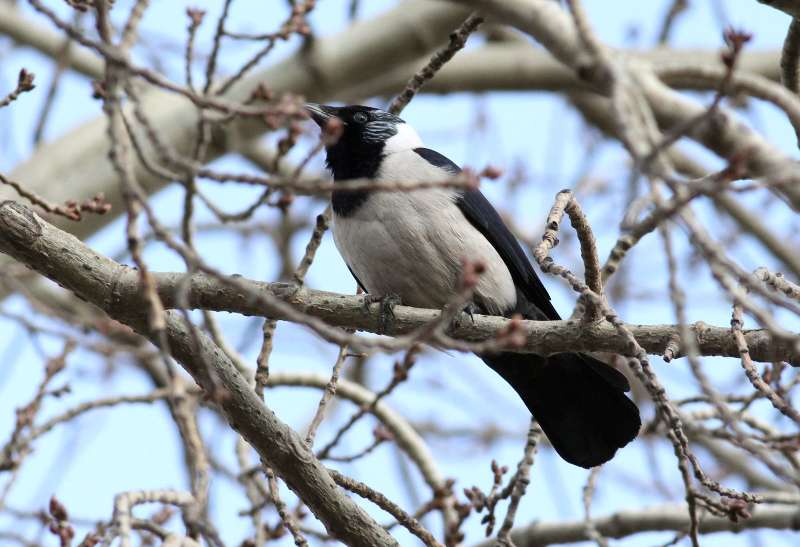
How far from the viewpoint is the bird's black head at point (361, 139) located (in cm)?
590

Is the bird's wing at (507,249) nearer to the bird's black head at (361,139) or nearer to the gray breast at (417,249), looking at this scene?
the gray breast at (417,249)

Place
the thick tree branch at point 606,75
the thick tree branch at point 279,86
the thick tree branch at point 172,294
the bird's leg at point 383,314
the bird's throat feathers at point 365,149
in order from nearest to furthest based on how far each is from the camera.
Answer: the thick tree branch at point 606,75
the thick tree branch at point 172,294
the bird's leg at point 383,314
the bird's throat feathers at point 365,149
the thick tree branch at point 279,86

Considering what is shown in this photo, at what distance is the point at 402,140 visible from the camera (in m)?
6.23

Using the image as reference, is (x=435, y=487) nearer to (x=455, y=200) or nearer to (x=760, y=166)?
(x=455, y=200)

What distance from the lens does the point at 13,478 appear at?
4758mm

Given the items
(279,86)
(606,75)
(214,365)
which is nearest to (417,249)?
(214,365)

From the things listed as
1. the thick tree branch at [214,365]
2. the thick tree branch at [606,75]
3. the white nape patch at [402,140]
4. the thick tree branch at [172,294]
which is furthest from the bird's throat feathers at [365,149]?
the thick tree branch at [606,75]

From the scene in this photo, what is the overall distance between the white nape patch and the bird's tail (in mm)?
1447

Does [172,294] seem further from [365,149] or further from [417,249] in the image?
[365,149]

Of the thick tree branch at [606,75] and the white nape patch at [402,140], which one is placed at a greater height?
the white nape patch at [402,140]

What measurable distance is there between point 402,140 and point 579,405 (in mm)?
2010

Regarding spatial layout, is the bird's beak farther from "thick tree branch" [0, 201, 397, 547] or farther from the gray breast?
"thick tree branch" [0, 201, 397, 547]

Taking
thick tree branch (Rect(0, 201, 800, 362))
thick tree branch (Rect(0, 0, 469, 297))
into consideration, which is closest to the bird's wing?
thick tree branch (Rect(0, 201, 800, 362))

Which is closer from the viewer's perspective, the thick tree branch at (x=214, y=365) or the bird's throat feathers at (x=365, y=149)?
the thick tree branch at (x=214, y=365)
